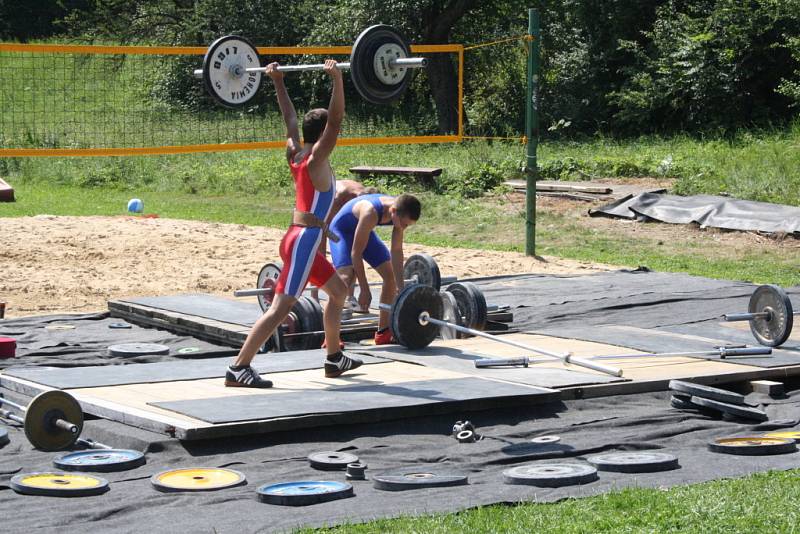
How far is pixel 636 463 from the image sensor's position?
215 inches

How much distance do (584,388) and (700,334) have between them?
2530 millimetres

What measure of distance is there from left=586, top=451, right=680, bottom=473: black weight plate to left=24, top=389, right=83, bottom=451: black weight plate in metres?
2.50

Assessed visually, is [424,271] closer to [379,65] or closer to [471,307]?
[471,307]

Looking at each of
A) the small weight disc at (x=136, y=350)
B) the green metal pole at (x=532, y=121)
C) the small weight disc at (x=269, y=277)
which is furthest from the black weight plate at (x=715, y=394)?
the green metal pole at (x=532, y=121)

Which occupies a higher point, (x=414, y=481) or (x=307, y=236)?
(x=307, y=236)

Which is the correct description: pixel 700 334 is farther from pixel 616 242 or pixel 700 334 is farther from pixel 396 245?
pixel 616 242

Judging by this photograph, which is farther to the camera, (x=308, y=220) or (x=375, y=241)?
(x=375, y=241)

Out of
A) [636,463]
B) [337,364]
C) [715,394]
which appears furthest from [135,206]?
[636,463]

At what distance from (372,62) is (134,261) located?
6.07 meters

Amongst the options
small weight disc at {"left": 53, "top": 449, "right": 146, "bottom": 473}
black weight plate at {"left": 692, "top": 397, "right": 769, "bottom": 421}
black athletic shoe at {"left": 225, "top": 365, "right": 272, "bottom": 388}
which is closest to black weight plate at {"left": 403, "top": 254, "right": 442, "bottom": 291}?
black athletic shoe at {"left": 225, "top": 365, "right": 272, "bottom": 388}

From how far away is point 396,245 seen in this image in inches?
357

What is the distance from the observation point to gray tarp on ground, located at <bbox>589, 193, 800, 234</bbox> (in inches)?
609

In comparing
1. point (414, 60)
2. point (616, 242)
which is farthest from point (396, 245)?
point (616, 242)

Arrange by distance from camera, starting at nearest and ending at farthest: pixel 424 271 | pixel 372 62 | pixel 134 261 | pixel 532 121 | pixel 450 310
Result: pixel 372 62 < pixel 450 310 < pixel 424 271 < pixel 134 261 < pixel 532 121
